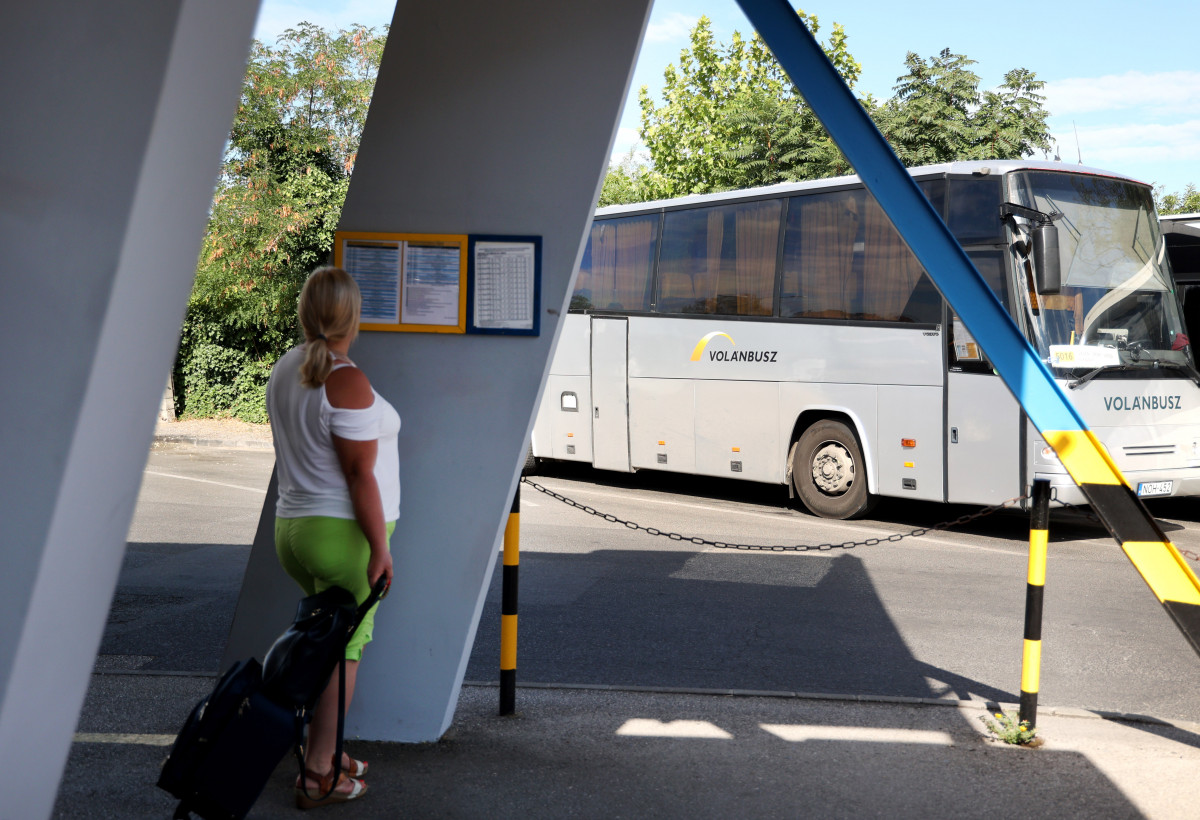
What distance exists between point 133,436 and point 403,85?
2.20 meters

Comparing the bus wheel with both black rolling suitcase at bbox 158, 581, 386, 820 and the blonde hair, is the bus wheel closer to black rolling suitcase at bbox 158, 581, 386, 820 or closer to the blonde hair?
the blonde hair

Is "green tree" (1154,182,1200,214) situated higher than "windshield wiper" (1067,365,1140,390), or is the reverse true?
"green tree" (1154,182,1200,214)

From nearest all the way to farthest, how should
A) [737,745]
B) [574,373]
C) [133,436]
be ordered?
[133,436] < [737,745] < [574,373]

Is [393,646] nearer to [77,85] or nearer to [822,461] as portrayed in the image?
[77,85]

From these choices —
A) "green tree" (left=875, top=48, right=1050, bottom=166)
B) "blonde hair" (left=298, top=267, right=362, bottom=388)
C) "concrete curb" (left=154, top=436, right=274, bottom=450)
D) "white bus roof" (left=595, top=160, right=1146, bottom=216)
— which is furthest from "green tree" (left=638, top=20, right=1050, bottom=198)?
"blonde hair" (left=298, top=267, right=362, bottom=388)

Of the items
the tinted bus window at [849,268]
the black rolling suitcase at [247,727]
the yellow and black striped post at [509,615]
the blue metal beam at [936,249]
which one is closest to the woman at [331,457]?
the black rolling suitcase at [247,727]

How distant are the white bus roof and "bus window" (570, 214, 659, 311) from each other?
0.60 ft

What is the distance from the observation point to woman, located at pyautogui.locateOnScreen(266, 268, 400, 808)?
3.35 meters

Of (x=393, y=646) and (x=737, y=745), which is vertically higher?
(x=393, y=646)

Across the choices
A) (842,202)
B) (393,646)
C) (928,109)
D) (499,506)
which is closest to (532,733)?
(393,646)

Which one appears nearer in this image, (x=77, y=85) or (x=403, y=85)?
(x=77, y=85)

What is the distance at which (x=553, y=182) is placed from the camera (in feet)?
13.5

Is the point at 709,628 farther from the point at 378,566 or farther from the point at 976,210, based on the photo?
the point at 976,210

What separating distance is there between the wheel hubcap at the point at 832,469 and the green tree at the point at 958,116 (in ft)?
31.0
